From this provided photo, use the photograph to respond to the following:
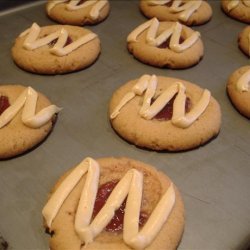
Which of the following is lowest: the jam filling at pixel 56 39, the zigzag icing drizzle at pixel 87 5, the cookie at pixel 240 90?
the cookie at pixel 240 90

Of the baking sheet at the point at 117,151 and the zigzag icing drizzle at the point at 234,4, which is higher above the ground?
the zigzag icing drizzle at the point at 234,4

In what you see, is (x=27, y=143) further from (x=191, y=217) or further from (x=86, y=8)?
(x=86, y=8)

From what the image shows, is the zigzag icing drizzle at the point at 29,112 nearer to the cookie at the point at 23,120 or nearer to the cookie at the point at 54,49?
the cookie at the point at 23,120

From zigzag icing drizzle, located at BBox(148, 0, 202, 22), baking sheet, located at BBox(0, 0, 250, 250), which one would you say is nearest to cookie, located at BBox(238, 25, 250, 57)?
baking sheet, located at BBox(0, 0, 250, 250)

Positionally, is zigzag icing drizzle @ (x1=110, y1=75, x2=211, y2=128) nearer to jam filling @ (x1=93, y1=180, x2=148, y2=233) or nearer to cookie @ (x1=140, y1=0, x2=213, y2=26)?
jam filling @ (x1=93, y1=180, x2=148, y2=233)

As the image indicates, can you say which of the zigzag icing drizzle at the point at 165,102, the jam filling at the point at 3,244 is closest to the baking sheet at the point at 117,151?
the jam filling at the point at 3,244
